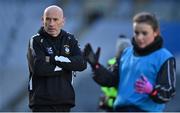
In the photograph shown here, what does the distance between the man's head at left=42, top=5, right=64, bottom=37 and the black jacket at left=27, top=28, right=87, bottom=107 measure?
2.1 inches

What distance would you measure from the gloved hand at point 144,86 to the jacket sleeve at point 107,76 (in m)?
0.40

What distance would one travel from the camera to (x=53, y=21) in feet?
14.8

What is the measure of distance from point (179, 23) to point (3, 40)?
343 cm

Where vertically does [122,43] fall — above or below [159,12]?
above

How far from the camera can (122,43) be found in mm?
6211

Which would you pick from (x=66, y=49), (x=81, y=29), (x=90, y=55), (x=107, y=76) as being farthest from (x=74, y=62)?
(x=81, y=29)

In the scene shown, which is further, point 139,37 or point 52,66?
point 139,37

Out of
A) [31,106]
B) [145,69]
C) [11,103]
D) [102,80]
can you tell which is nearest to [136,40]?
[145,69]

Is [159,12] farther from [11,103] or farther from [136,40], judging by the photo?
[136,40]

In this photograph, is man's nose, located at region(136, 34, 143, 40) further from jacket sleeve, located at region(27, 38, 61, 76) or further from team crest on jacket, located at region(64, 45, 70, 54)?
jacket sleeve, located at region(27, 38, 61, 76)

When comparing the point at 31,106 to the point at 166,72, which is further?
the point at 166,72

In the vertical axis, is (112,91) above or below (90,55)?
below

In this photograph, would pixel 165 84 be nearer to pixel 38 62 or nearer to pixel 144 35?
pixel 144 35

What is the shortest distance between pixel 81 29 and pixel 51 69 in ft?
34.6
